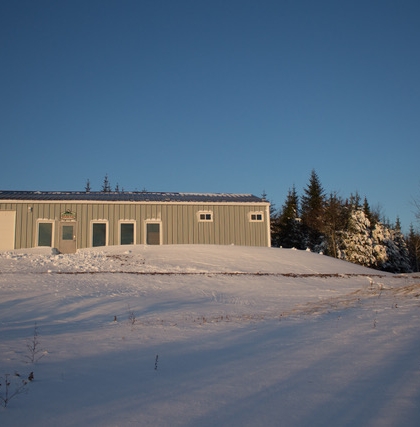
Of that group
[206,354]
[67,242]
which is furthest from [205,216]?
[206,354]

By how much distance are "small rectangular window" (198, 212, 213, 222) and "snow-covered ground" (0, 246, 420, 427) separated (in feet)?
36.0

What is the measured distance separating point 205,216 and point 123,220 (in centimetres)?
440

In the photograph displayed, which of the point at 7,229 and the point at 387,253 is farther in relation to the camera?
the point at 387,253

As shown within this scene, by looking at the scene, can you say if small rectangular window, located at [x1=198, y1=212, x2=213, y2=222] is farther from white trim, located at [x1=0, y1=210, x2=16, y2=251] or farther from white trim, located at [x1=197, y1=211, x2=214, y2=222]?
white trim, located at [x1=0, y1=210, x2=16, y2=251]

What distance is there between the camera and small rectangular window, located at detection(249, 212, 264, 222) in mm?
23438

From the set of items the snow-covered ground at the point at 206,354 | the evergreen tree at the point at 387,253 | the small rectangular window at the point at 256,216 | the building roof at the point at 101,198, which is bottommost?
the snow-covered ground at the point at 206,354

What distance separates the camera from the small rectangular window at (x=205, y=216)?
2314cm

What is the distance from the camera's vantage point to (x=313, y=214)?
127 ft

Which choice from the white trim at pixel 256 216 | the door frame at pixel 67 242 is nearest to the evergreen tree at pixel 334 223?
the white trim at pixel 256 216

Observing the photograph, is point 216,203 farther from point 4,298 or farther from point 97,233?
point 4,298

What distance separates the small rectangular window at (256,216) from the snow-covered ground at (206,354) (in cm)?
1141

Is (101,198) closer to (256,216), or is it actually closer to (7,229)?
(7,229)

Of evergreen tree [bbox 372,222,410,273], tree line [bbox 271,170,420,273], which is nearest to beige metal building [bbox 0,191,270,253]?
tree line [bbox 271,170,420,273]

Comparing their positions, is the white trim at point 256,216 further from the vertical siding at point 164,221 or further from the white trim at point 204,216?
the white trim at point 204,216
